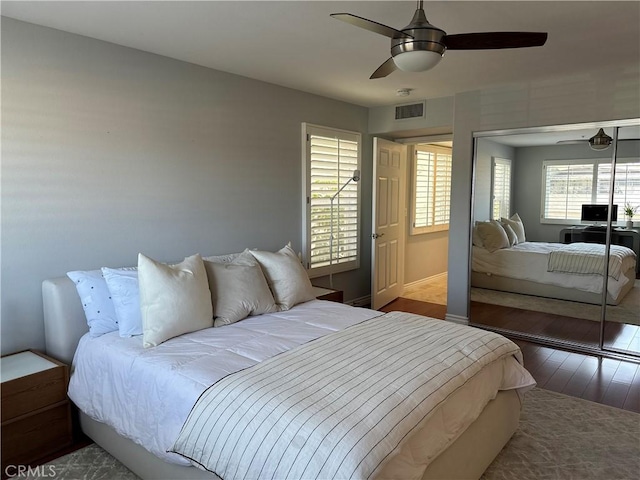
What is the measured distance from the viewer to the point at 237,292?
117 inches

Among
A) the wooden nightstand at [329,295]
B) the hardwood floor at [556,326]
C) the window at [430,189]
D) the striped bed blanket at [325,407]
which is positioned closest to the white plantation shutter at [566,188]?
the hardwood floor at [556,326]

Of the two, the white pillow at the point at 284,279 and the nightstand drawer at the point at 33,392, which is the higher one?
the white pillow at the point at 284,279

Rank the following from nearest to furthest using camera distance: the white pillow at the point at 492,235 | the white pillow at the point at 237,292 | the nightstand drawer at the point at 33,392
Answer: the nightstand drawer at the point at 33,392, the white pillow at the point at 237,292, the white pillow at the point at 492,235

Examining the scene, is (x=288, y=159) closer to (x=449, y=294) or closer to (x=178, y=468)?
(x=449, y=294)

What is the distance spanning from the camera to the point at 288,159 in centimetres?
444

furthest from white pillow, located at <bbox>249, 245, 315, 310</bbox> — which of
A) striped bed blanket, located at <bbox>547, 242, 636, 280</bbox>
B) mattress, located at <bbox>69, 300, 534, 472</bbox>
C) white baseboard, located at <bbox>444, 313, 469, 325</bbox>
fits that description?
striped bed blanket, located at <bbox>547, 242, 636, 280</bbox>

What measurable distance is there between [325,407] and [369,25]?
1.62 metres

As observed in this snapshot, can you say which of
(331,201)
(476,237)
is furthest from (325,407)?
(476,237)

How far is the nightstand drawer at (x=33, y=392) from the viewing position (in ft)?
7.44

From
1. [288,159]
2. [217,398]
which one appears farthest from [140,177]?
[217,398]

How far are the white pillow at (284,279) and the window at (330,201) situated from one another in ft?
4.02

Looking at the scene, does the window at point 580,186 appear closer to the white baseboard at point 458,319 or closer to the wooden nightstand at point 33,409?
the white baseboard at point 458,319

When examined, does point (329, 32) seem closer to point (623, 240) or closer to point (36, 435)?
point (36, 435)

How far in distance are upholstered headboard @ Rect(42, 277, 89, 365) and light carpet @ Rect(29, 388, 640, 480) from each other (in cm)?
60
